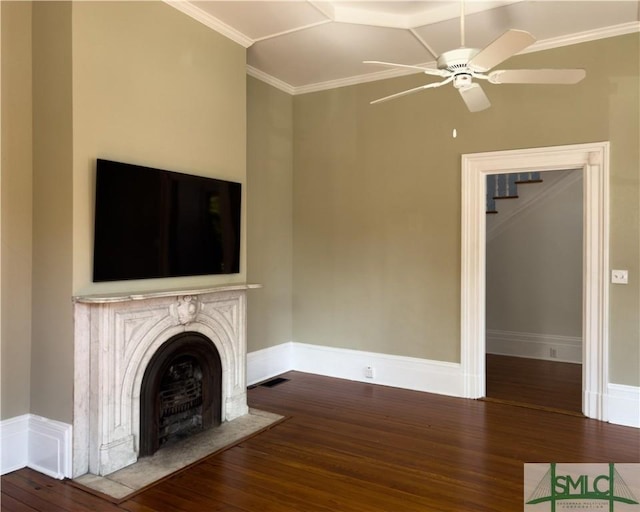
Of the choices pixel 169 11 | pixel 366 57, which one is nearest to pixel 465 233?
pixel 366 57

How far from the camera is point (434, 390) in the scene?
461 cm

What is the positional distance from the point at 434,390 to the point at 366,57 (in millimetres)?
3346

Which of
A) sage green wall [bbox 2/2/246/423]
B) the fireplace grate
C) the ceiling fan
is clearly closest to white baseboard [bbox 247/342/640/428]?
the fireplace grate

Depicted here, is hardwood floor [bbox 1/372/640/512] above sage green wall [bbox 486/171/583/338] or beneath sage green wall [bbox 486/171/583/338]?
beneath

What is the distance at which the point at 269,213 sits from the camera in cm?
511

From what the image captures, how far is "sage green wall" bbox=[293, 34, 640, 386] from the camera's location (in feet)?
12.5

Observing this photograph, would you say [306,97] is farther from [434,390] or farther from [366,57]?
[434,390]

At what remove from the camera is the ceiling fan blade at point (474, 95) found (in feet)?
8.86

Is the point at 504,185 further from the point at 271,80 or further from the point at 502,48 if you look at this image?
the point at 502,48

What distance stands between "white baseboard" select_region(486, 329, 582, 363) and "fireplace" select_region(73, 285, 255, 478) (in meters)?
3.90

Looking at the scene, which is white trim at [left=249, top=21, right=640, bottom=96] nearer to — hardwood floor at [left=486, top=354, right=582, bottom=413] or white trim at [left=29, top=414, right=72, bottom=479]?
hardwood floor at [left=486, top=354, right=582, bottom=413]

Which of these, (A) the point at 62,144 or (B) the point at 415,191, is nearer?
(A) the point at 62,144

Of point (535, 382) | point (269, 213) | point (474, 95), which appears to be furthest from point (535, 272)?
point (474, 95)

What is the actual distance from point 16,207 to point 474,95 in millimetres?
2978
